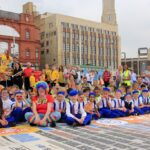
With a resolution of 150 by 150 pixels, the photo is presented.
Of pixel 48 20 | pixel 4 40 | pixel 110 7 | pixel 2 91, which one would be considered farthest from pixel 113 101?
pixel 110 7

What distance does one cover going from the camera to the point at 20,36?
5419 centimetres

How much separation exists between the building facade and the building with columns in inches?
556

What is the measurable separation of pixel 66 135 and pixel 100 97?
133 inches

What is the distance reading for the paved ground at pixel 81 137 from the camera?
17.9 ft

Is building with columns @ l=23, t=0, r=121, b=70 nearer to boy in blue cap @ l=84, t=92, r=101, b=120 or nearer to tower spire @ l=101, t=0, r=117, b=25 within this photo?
tower spire @ l=101, t=0, r=117, b=25

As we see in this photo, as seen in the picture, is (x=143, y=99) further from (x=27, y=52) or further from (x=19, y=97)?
(x=27, y=52)

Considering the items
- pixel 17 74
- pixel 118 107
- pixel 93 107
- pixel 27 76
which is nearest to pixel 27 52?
pixel 27 76

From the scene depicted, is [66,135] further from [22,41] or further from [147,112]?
[22,41]

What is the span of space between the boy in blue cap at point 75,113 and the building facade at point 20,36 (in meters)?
44.6

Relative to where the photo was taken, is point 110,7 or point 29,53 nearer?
point 29,53

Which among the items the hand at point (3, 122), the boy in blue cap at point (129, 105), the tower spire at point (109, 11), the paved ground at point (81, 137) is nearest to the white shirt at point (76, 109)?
the paved ground at point (81, 137)

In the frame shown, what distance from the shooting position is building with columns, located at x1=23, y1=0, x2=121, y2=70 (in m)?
71.4

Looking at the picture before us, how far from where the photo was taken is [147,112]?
10.2 metres

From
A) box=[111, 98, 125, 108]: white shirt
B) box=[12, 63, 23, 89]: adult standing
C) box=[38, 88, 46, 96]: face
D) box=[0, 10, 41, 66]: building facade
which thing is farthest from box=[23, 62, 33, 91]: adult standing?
box=[0, 10, 41, 66]: building facade
